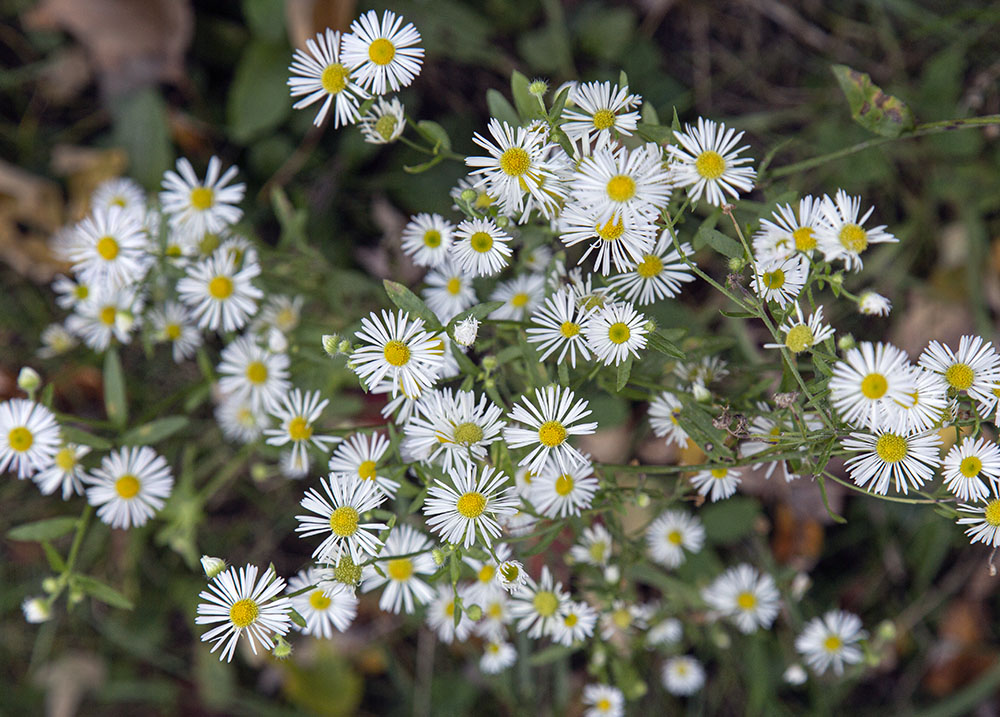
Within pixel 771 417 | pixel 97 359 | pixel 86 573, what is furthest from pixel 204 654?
pixel 771 417

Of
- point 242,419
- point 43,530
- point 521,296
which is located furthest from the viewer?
point 242,419

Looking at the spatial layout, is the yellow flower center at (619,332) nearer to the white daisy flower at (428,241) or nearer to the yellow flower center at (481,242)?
the yellow flower center at (481,242)

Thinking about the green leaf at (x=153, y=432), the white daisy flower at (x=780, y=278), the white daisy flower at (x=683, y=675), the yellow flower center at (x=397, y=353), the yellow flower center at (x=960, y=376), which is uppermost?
the white daisy flower at (x=780, y=278)

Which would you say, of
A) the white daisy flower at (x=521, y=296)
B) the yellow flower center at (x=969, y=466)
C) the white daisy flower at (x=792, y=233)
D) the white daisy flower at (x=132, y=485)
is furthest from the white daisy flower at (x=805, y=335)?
the white daisy flower at (x=132, y=485)

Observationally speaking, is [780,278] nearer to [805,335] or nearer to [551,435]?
[805,335]

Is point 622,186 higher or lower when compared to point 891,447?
higher

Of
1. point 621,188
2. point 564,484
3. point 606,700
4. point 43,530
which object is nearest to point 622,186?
point 621,188

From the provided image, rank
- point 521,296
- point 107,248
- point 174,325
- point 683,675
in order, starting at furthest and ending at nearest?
point 683,675 < point 174,325 < point 107,248 < point 521,296
